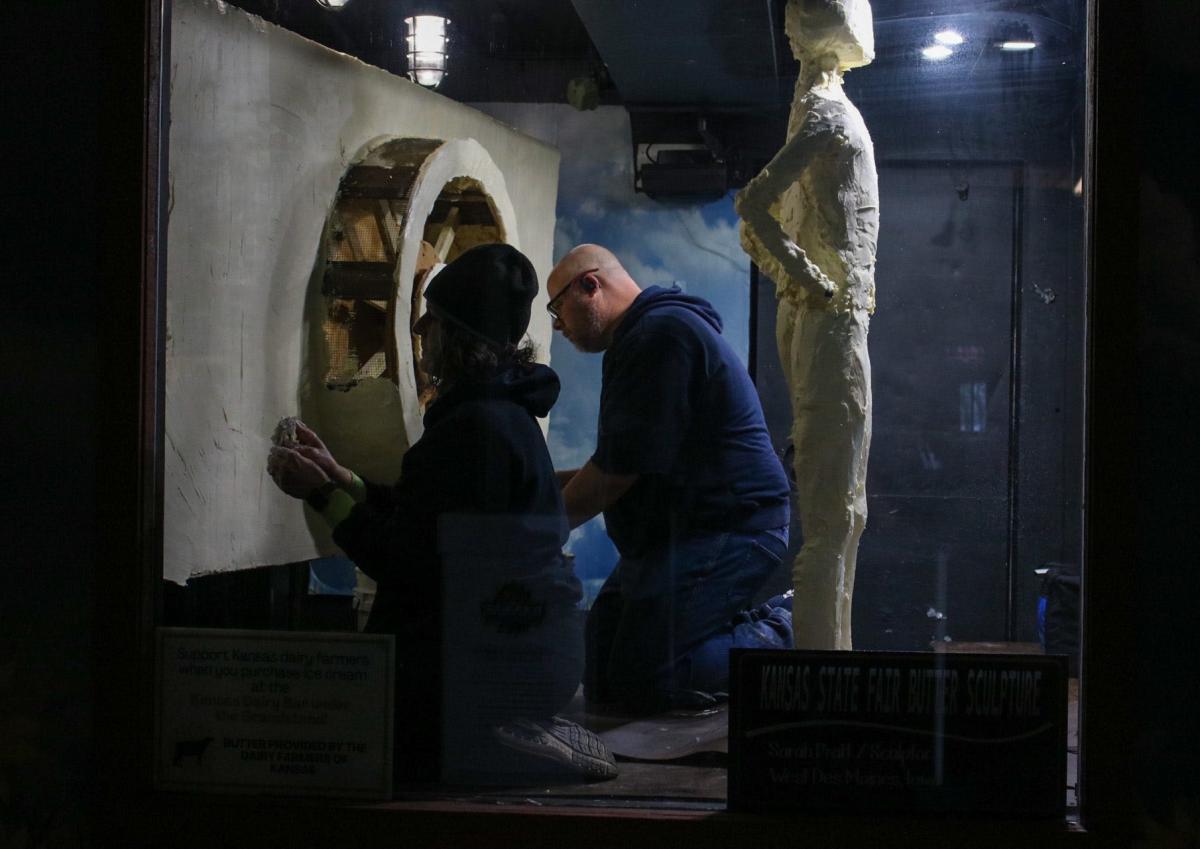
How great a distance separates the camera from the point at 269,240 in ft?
5.73

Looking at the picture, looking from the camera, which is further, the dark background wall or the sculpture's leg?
the sculpture's leg

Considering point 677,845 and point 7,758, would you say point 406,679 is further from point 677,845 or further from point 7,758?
point 7,758

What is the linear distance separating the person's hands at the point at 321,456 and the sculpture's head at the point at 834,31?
796 millimetres

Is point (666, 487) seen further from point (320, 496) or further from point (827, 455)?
point (320, 496)

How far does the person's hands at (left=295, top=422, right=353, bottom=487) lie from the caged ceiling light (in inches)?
19.0

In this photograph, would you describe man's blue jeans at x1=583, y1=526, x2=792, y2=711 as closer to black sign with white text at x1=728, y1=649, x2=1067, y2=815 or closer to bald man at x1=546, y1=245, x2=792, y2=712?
bald man at x1=546, y1=245, x2=792, y2=712

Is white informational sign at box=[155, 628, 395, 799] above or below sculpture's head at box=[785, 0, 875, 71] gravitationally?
below

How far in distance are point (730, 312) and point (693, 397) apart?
126 mm

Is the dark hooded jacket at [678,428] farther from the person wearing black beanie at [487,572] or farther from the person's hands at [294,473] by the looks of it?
the person's hands at [294,473]

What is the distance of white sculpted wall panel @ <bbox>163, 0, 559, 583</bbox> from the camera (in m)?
1.62

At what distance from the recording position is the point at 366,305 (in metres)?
1.80

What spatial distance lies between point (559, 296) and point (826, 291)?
0.38 metres

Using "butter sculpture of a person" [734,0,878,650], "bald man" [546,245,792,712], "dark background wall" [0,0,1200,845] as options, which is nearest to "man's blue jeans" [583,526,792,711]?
"bald man" [546,245,792,712]

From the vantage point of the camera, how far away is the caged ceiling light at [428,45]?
166 cm
